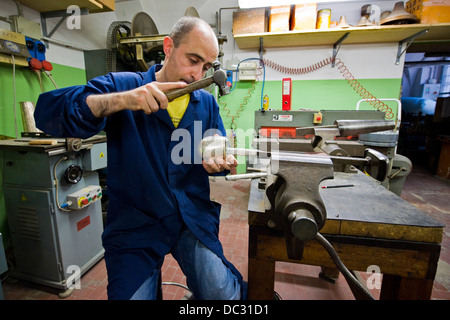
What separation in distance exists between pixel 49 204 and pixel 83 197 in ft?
0.65

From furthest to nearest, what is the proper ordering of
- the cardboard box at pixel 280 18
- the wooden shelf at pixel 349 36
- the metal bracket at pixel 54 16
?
1. the cardboard box at pixel 280 18
2. the wooden shelf at pixel 349 36
3. the metal bracket at pixel 54 16

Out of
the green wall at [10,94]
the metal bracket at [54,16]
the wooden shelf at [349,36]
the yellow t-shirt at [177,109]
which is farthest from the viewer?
the wooden shelf at [349,36]

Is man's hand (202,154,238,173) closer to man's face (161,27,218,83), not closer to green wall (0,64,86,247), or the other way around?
man's face (161,27,218,83)

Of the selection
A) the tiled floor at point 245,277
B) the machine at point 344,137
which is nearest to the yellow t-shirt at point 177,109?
the machine at point 344,137

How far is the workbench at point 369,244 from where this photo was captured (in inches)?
29.4

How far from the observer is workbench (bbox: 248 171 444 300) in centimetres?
75

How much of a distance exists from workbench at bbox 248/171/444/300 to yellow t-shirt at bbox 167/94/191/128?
556 millimetres

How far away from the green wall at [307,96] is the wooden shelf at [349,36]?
557 millimetres

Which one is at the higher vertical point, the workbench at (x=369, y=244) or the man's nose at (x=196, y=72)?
the man's nose at (x=196, y=72)

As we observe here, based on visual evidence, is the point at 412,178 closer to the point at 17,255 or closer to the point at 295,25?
the point at 295,25

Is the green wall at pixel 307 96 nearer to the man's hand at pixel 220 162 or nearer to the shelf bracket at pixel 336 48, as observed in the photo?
the shelf bracket at pixel 336 48

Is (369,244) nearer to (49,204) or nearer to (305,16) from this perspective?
(49,204)

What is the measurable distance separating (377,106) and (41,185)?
4.20 metres

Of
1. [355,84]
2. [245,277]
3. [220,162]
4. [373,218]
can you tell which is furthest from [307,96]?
[220,162]
